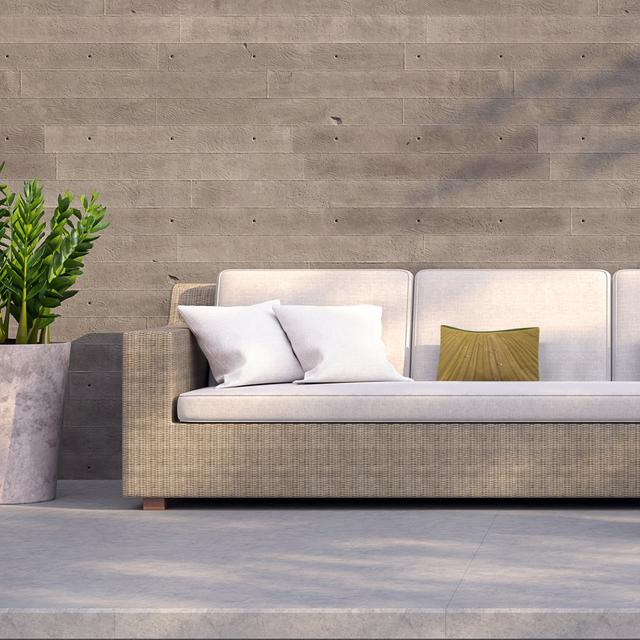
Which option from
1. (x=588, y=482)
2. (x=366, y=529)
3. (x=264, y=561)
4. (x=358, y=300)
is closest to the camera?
(x=264, y=561)

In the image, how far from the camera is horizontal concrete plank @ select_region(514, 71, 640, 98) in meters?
4.49

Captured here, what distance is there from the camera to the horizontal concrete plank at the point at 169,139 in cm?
455

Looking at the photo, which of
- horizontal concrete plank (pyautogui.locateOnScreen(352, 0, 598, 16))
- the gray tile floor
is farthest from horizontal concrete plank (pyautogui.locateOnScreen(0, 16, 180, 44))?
the gray tile floor

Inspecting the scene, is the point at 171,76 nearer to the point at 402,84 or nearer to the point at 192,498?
→ the point at 402,84

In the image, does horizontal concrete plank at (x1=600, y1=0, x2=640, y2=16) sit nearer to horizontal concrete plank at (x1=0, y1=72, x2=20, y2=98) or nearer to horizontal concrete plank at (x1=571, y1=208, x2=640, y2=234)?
horizontal concrete plank at (x1=571, y1=208, x2=640, y2=234)

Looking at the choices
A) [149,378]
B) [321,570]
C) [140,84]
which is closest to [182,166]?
[140,84]

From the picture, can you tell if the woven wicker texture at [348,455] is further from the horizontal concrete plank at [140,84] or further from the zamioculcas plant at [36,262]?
the horizontal concrete plank at [140,84]

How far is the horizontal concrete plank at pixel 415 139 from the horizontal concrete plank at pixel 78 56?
0.71 m

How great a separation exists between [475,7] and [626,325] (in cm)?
146

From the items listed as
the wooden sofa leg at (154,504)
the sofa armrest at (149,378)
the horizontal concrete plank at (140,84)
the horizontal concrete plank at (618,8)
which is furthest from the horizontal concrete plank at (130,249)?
the horizontal concrete plank at (618,8)

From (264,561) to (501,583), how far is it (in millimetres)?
613

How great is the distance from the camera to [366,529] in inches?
127

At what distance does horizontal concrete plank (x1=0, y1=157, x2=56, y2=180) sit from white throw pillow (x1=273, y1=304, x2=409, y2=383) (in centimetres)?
128

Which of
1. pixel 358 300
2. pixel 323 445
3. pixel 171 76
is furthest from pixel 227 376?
pixel 171 76
